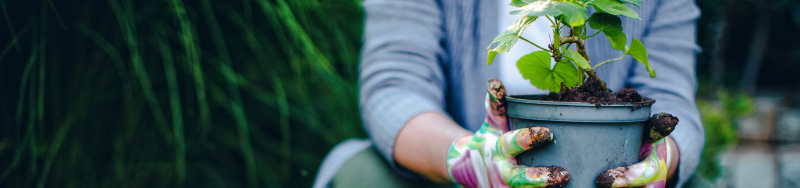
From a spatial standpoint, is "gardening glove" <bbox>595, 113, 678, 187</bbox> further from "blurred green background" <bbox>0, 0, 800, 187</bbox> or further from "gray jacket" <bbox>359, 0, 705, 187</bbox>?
"blurred green background" <bbox>0, 0, 800, 187</bbox>

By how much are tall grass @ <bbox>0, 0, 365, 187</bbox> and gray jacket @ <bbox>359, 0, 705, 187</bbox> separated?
0.46 ft

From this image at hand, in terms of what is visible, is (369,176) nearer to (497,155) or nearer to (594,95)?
(497,155)

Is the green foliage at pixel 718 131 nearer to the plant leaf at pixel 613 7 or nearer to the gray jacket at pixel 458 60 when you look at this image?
the gray jacket at pixel 458 60

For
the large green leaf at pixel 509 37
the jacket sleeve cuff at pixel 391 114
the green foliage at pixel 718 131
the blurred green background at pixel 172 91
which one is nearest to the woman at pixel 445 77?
the jacket sleeve cuff at pixel 391 114

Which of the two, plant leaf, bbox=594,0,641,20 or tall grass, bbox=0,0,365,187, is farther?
tall grass, bbox=0,0,365,187

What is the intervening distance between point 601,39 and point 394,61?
1.34 ft

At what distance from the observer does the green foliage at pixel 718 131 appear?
4.47 feet

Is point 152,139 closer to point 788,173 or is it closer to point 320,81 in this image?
point 320,81

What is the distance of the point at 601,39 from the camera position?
32.3 inches

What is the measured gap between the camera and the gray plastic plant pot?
15.9 inches

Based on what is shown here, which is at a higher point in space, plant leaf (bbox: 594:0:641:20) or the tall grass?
plant leaf (bbox: 594:0:641:20)

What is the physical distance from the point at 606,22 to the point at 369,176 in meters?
0.47

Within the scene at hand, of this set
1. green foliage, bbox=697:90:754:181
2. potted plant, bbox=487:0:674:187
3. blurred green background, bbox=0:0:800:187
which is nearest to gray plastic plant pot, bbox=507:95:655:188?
potted plant, bbox=487:0:674:187

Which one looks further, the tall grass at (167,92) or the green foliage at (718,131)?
the green foliage at (718,131)
